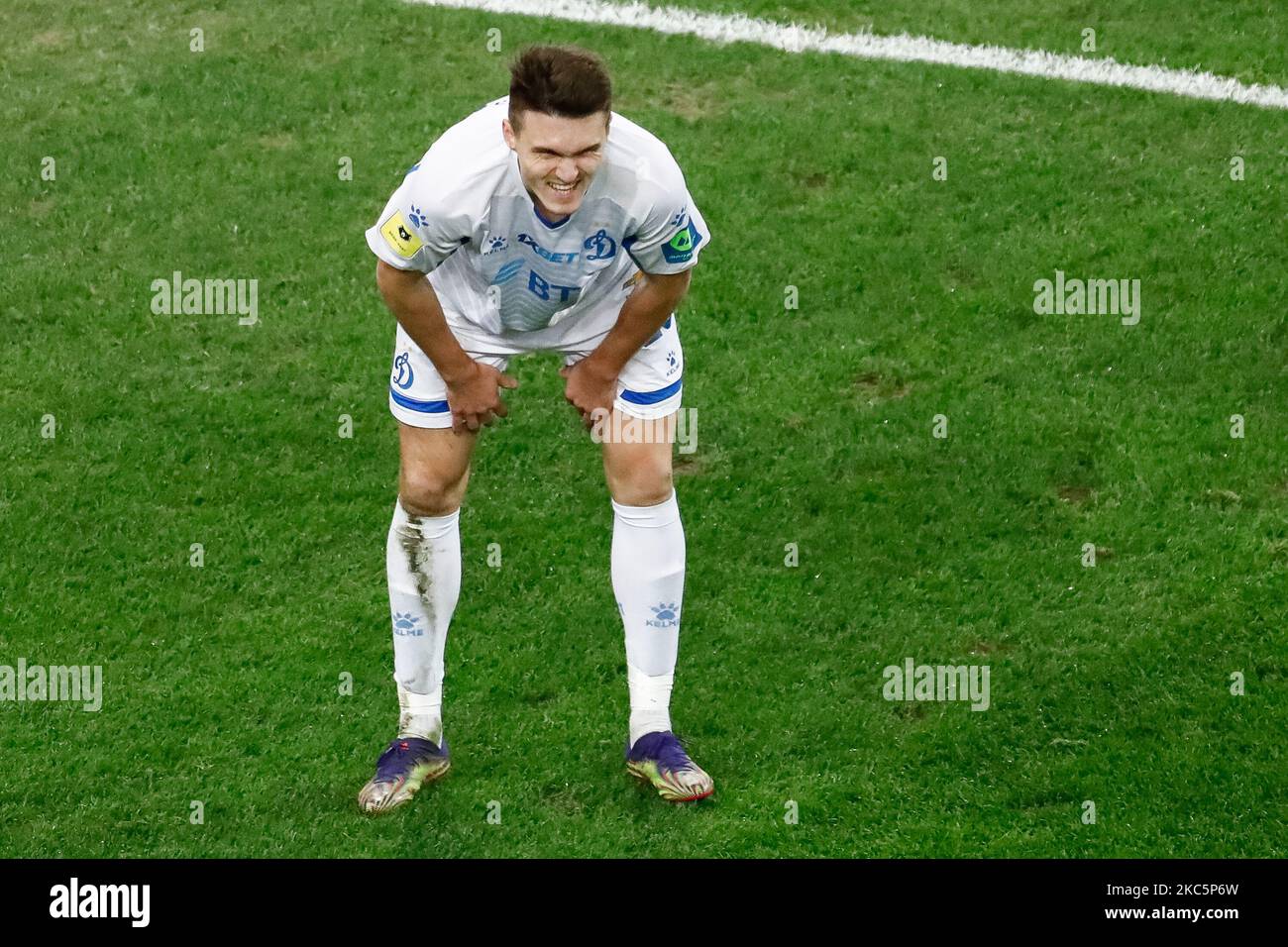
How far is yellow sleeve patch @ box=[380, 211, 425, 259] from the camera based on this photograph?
16.8ft

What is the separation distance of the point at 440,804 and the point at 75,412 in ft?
9.27

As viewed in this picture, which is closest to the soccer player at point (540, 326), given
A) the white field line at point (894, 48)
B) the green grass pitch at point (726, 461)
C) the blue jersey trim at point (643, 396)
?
the blue jersey trim at point (643, 396)

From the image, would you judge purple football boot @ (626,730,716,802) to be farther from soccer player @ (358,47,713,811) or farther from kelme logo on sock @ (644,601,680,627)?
kelme logo on sock @ (644,601,680,627)

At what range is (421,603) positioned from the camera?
5754mm

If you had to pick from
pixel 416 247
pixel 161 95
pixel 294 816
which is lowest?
pixel 294 816

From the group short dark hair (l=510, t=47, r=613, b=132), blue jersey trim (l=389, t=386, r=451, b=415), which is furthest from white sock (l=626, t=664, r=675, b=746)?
short dark hair (l=510, t=47, r=613, b=132)

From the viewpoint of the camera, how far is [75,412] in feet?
25.0

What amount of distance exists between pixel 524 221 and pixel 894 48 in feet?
17.7

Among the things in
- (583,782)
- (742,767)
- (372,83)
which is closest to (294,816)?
(583,782)

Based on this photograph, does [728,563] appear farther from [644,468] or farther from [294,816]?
[294,816]

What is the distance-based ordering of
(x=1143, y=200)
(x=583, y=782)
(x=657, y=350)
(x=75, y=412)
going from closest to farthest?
(x=657, y=350), (x=583, y=782), (x=75, y=412), (x=1143, y=200)

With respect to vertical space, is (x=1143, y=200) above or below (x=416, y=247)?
below

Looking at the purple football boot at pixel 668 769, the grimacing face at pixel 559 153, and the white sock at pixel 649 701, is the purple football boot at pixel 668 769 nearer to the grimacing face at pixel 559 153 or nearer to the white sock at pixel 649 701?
the white sock at pixel 649 701

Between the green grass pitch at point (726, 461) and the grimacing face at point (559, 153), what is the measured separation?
202cm
